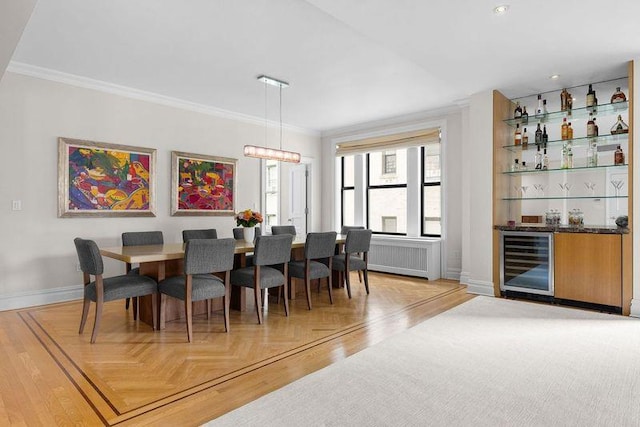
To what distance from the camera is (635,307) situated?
3.88 metres

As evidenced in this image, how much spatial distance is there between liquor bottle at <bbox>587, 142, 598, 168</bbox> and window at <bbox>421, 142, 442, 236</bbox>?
2237 millimetres

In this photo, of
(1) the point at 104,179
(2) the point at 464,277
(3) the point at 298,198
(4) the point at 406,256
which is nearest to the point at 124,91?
(1) the point at 104,179

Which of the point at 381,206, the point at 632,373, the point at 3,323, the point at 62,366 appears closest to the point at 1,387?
the point at 62,366

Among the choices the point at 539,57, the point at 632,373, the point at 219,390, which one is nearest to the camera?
the point at 219,390

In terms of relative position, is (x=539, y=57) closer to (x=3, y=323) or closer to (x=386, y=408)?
(x=386, y=408)

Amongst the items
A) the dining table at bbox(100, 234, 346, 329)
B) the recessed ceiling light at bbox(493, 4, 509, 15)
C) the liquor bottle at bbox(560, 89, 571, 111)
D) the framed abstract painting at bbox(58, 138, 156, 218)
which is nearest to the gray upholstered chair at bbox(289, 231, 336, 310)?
the dining table at bbox(100, 234, 346, 329)

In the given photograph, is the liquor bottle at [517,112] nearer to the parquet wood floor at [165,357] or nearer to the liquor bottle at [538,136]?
the liquor bottle at [538,136]

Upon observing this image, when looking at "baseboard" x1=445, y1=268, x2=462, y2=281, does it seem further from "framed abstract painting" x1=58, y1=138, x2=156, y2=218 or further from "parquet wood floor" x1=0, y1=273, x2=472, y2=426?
"framed abstract painting" x1=58, y1=138, x2=156, y2=218

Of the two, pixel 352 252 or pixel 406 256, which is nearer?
pixel 352 252

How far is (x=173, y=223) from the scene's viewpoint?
18.0ft

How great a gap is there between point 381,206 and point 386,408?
5311 millimetres

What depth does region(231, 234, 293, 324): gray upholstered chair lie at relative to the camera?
3.66 m

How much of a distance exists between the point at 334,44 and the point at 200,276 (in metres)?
2.63

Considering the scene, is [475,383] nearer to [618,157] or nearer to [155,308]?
[155,308]
